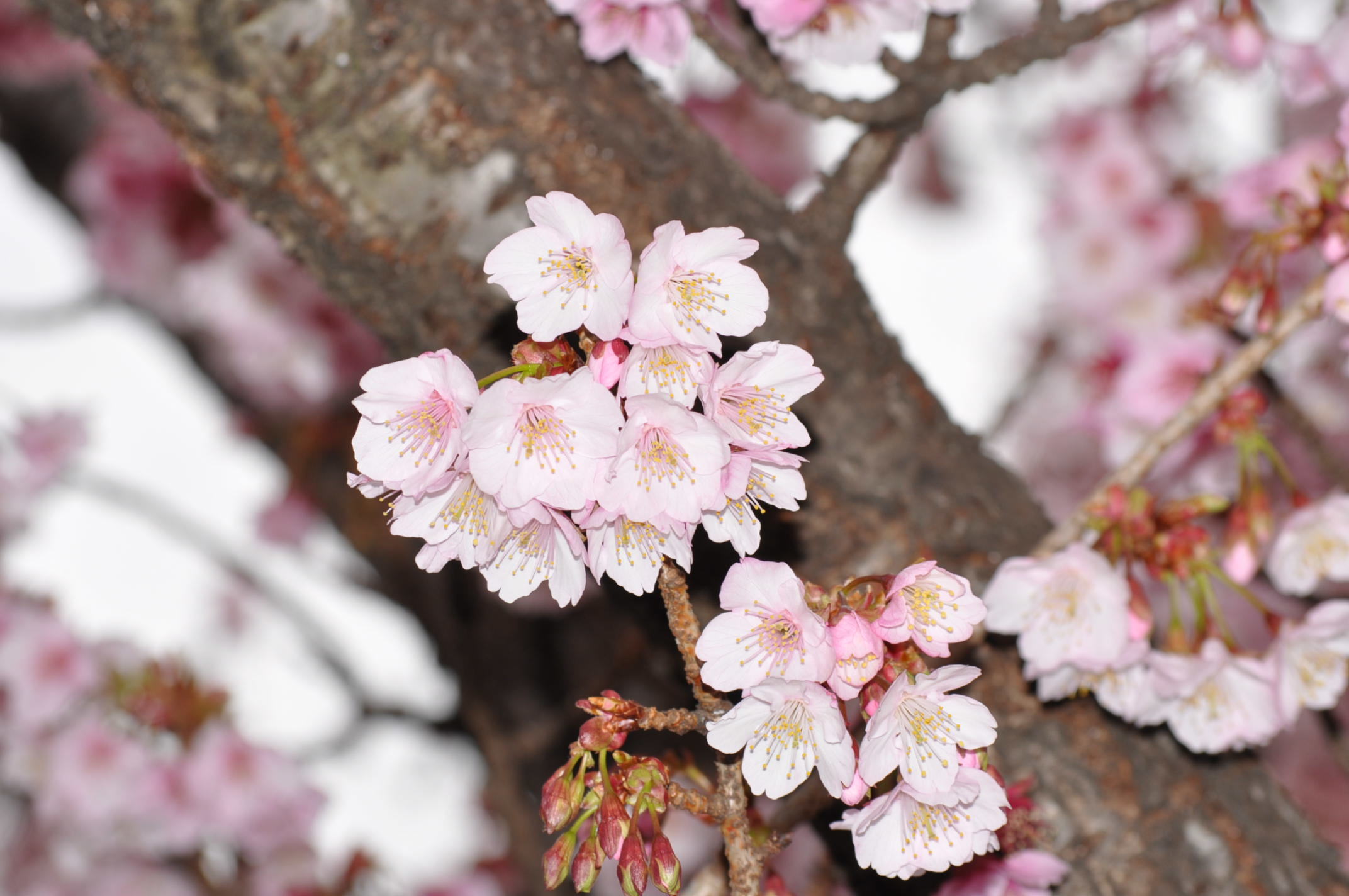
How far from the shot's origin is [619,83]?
127cm

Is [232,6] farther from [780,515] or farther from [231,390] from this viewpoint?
[231,390]

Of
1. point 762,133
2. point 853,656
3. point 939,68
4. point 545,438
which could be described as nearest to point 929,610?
point 853,656

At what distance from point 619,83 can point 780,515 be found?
54cm

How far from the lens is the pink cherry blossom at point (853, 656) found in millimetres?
722

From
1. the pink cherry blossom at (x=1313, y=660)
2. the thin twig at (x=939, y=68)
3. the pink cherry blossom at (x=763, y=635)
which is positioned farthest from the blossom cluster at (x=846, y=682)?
the thin twig at (x=939, y=68)

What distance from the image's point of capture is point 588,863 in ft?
2.39

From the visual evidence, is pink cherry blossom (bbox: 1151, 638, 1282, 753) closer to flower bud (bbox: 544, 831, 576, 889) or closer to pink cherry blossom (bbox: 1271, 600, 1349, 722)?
pink cherry blossom (bbox: 1271, 600, 1349, 722)

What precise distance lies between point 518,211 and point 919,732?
70cm

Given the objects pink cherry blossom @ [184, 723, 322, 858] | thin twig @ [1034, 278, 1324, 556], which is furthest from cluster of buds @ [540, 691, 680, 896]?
pink cherry blossom @ [184, 723, 322, 858]

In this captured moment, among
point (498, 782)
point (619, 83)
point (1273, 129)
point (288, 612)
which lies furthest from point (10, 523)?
point (1273, 129)

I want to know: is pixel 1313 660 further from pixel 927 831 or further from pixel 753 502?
pixel 753 502

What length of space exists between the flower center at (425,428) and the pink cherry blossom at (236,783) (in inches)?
69.8

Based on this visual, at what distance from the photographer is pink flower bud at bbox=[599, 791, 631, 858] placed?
0.72 metres

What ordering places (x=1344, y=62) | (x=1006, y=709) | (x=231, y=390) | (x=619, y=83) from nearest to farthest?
1. (x=1006, y=709)
2. (x=619, y=83)
3. (x=1344, y=62)
4. (x=231, y=390)
